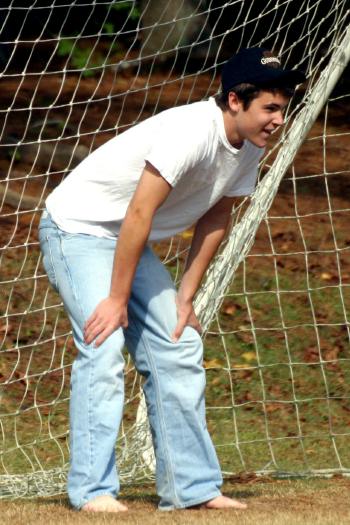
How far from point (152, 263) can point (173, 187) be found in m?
0.42

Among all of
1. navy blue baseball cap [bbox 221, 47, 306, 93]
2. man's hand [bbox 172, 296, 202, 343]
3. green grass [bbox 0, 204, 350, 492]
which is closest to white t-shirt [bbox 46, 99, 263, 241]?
navy blue baseball cap [bbox 221, 47, 306, 93]

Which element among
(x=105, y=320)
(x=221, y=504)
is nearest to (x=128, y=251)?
(x=105, y=320)

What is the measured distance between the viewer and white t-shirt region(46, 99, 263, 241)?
478 centimetres

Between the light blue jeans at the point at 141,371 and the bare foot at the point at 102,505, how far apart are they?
0.02 meters

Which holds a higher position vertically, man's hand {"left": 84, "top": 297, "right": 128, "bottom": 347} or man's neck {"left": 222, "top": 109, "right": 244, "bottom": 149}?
man's neck {"left": 222, "top": 109, "right": 244, "bottom": 149}

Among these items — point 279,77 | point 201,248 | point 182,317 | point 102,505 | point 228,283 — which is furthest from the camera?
point 228,283

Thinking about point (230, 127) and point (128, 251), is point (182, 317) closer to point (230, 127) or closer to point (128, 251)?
point (128, 251)

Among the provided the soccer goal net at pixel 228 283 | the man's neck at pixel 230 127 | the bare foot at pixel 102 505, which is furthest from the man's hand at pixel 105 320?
the soccer goal net at pixel 228 283

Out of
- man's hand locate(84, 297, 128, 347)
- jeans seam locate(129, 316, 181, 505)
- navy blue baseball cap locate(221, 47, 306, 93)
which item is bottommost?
jeans seam locate(129, 316, 181, 505)

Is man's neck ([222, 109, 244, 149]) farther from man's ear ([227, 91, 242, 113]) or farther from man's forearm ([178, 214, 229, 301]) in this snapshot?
man's forearm ([178, 214, 229, 301])

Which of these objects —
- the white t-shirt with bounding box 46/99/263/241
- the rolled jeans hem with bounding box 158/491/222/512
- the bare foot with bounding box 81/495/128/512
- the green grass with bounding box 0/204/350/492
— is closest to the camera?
the white t-shirt with bounding box 46/99/263/241

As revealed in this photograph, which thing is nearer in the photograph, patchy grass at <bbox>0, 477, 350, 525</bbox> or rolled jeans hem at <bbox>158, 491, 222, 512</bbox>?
patchy grass at <bbox>0, 477, 350, 525</bbox>

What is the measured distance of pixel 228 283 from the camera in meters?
6.54

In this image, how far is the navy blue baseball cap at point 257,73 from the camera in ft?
15.8
